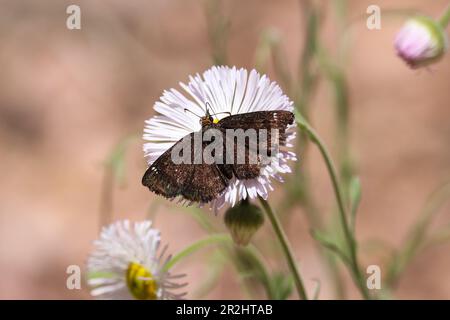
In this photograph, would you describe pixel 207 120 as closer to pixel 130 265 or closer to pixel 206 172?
pixel 206 172

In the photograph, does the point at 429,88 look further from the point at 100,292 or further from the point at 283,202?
the point at 100,292

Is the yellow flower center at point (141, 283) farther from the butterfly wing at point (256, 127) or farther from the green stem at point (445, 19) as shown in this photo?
the green stem at point (445, 19)

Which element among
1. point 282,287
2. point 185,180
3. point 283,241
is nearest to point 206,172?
point 185,180

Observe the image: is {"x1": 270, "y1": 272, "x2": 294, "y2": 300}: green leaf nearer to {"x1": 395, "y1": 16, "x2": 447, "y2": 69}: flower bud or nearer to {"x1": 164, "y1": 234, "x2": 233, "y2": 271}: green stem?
{"x1": 164, "y1": 234, "x2": 233, "y2": 271}: green stem

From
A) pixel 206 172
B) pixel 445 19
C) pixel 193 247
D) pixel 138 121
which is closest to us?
pixel 206 172

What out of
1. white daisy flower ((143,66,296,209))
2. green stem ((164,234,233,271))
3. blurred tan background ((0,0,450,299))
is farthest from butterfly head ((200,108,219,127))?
blurred tan background ((0,0,450,299))

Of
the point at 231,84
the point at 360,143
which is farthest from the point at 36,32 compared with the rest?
the point at 231,84

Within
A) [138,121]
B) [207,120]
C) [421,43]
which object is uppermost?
[138,121]
